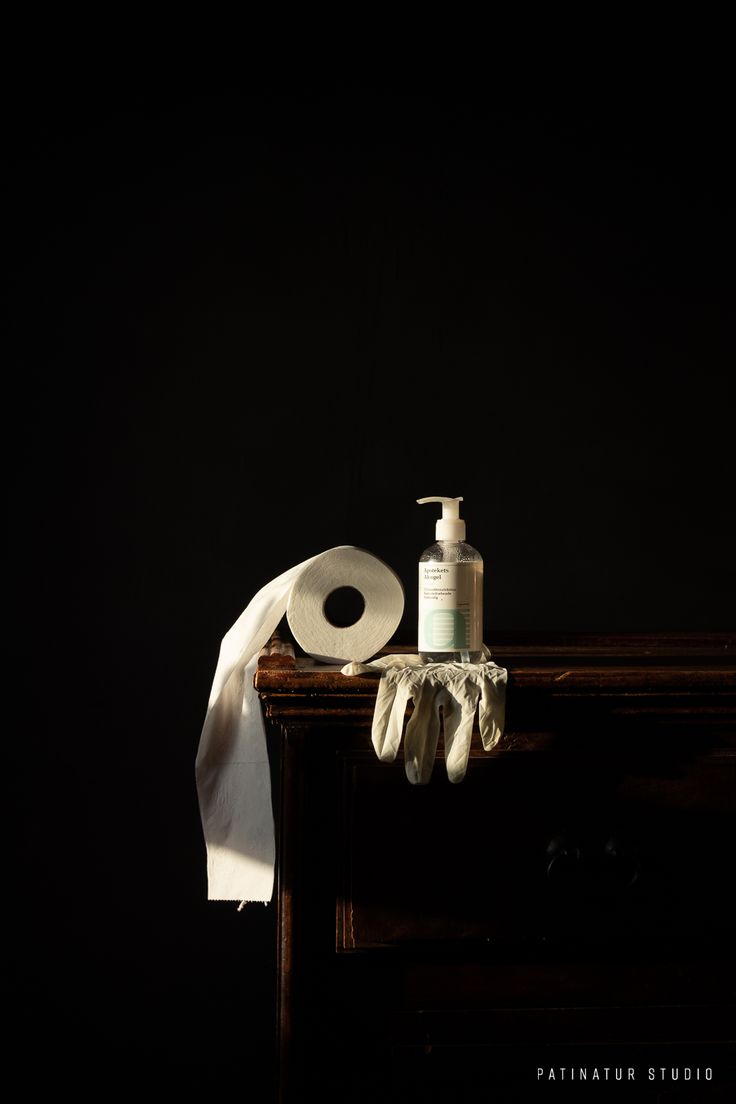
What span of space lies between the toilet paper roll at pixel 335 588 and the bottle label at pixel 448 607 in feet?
0.11

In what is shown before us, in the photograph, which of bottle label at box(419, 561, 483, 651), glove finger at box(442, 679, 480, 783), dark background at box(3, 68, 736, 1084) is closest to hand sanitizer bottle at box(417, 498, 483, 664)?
bottle label at box(419, 561, 483, 651)

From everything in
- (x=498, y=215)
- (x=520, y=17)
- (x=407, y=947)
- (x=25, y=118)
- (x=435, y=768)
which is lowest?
(x=407, y=947)

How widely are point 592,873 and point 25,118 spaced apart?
5.56 ft

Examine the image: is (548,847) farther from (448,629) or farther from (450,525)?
(450,525)

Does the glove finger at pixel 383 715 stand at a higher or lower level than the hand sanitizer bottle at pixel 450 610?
lower

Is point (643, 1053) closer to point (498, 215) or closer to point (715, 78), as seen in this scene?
point (498, 215)

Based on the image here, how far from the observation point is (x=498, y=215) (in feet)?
6.67

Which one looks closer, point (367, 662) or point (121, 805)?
point (367, 662)

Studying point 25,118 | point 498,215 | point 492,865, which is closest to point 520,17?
point 498,215

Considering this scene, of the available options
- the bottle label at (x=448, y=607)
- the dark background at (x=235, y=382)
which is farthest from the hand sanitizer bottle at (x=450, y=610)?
the dark background at (x=235, y=382)

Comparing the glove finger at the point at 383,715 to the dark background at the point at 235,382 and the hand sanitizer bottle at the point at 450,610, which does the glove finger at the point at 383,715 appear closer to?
the hand sanitizer bottle at the point at 450,610

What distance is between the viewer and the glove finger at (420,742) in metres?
1.01

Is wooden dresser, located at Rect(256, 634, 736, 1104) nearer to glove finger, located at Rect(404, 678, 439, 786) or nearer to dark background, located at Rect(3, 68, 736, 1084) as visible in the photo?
glove finger, located at Rect(404, 678, 439, 786)

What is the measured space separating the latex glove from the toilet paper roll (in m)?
0.09
